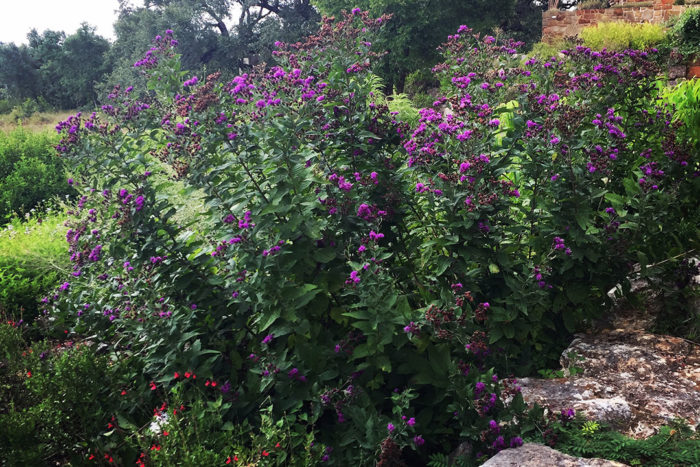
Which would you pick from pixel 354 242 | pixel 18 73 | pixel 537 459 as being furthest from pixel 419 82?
pixel 18 73

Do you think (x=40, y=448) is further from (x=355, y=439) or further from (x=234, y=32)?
(x=234, y=32)

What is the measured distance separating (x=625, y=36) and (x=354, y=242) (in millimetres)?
13590

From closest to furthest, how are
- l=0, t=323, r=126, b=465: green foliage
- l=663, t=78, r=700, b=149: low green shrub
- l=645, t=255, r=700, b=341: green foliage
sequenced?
l=0, t=323, r=126, b=465: green foliage
l=645, t=255, r=700, b=341: green foliage
l=663, t=78, r=700, b=149: low green shrub

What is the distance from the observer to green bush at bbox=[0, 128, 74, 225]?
991cm

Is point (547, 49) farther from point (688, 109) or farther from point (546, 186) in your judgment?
point (546, 186)

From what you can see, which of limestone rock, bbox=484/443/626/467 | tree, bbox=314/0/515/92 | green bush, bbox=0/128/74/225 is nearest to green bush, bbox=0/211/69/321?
limestone rock, bbox=484/443/626/467

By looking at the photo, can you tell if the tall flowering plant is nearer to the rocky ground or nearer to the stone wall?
the rocky ground

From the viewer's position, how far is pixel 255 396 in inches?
117

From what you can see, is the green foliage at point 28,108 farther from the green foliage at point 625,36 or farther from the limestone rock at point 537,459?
the limestone rock at point 537,459

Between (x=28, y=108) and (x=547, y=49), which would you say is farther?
(x=28, y=108)

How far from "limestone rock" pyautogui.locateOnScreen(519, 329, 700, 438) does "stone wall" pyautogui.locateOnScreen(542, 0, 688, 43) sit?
1455 centimetres

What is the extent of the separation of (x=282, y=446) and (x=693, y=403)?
2.22 metres

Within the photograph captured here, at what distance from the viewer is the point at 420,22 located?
61.7 ft

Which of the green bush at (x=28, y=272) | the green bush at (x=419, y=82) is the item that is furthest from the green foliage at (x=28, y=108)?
the green bush at (x=28, y=272)
